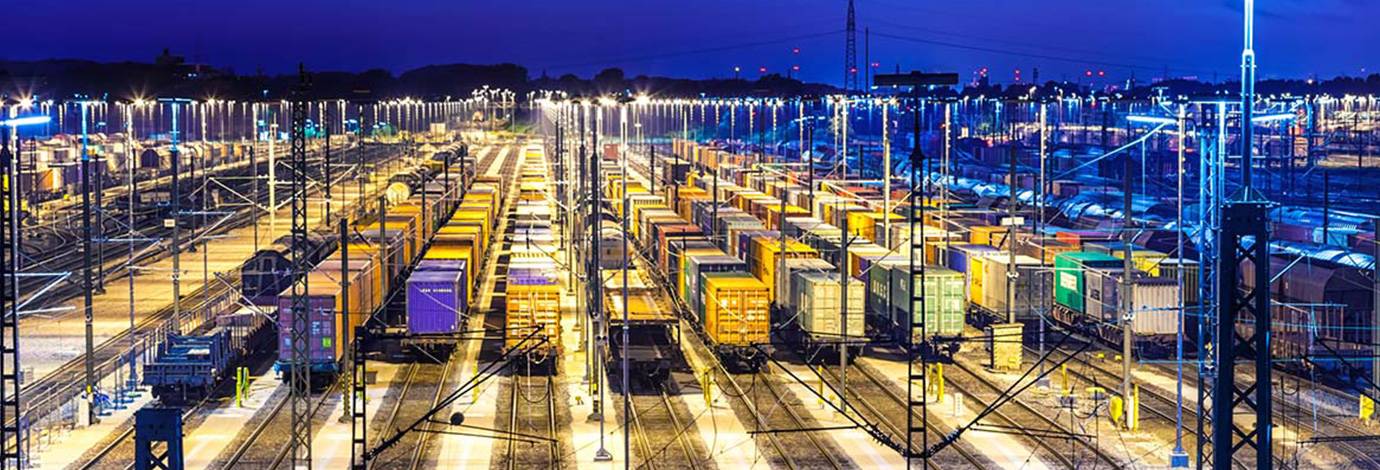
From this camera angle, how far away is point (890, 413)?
37.6 meters

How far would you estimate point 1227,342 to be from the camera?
1872cm

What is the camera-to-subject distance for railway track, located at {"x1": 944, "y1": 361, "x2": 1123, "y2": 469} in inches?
1259

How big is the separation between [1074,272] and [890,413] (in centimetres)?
1045

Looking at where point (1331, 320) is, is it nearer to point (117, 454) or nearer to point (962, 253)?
Answer: point (962, 253)

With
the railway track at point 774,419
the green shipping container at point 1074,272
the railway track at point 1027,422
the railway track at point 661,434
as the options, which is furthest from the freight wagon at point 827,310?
the green shipping container at point 1074,272

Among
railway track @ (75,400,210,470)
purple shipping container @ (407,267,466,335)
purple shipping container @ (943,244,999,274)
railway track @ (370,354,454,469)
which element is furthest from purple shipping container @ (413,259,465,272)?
purple shipping container @ (943,244,999,274)

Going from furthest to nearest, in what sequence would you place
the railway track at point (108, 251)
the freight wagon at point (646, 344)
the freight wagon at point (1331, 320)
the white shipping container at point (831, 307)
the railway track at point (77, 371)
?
the railway track at point (108, 251)
the white shipping container at point (831, 307)
the freight wagon at point (646, 344)
the freight wagon at point (1331, 320)
the railway track at point (77, 371)

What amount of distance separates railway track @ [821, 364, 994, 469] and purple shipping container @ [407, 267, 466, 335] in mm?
9493

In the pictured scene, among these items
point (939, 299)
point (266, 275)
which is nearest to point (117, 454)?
point (266, 275)

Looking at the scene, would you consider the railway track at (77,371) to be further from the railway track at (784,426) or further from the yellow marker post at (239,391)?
the railway track at (784,426)

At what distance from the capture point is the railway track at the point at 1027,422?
3198 cm

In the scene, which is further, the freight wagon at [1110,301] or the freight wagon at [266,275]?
the freight wagon at [266,275]

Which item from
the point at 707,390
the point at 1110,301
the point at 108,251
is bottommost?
the point at 707,390

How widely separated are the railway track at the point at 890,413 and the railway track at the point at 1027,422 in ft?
4.03
